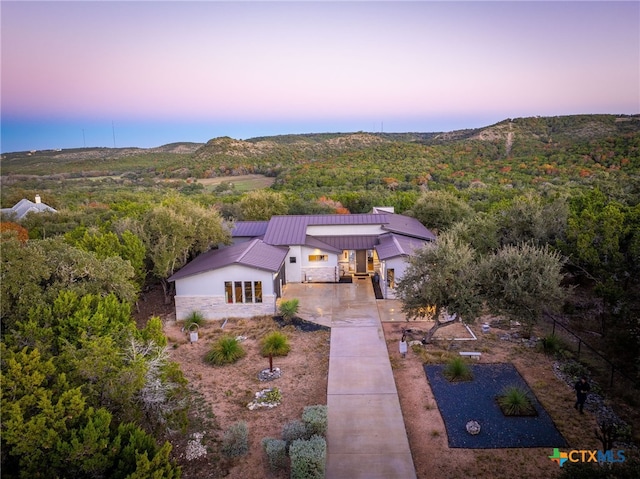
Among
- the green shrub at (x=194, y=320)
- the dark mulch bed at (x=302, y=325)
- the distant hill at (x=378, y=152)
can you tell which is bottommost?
the dark mulch bed at (x=302, y=325)

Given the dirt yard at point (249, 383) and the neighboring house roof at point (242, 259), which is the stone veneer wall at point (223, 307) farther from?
the neighboring house roof at point (242, 259)

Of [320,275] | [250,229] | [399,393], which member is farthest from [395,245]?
[399,393]

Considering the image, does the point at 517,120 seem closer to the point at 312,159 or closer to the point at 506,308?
the point at 312,159

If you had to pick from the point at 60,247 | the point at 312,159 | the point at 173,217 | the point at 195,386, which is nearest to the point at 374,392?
the point at 195,386

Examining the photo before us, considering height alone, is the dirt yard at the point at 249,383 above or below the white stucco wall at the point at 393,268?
below

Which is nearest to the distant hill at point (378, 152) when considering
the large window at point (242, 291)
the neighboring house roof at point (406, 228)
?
the neighboring house roof at point (406, 228)

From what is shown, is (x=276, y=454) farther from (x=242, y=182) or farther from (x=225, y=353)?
(x=242, y=182)
